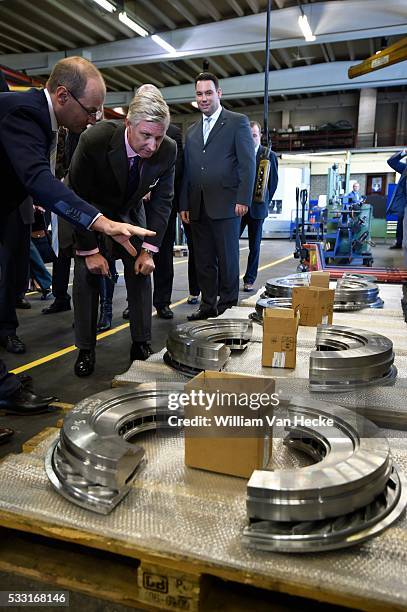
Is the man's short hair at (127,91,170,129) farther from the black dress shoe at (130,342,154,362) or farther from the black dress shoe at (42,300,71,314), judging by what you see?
the black dress shoe at (42,300,71,314)

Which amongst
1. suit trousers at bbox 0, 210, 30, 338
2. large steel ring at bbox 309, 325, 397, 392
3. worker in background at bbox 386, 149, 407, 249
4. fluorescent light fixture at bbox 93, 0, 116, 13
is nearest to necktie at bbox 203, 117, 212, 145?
suit trousers at bbox 0, 210, 30, 338

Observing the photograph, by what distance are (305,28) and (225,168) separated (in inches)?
321

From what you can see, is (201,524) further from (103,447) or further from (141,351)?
(141,351)

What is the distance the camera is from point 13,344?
3.36 m

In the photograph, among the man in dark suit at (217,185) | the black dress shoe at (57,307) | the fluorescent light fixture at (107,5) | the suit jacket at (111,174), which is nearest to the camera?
the suit jacket at (111,174)

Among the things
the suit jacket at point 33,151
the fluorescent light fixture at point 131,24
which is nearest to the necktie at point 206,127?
the suit jacket at point 33,151

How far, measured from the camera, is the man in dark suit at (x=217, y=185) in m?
3.82

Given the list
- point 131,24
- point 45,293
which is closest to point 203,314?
point 45,293

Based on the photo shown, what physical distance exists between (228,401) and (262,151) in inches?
207

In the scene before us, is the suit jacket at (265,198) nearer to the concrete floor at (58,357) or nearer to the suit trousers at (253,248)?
the suit trousers at (253,248)

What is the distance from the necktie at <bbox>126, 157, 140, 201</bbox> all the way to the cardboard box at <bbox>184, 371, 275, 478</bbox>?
65.6 inches

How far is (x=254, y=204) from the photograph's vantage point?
579 cm

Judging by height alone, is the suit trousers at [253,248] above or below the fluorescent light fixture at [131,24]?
below

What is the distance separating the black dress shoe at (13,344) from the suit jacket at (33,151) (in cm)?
170
